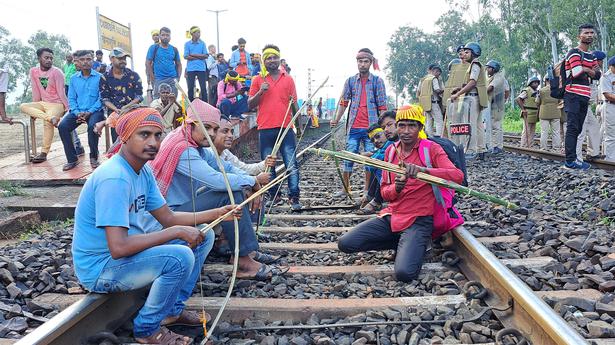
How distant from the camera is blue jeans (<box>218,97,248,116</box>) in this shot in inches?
476

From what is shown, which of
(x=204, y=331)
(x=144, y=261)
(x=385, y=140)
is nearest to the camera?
(x=144, y=261)

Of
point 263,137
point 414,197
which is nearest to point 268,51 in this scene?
point 263,137

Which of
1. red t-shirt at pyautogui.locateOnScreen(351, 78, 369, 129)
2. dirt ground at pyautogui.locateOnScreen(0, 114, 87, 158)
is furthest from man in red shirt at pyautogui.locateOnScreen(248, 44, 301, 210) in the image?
dirt ground at pyautogui.locateOnScreen(0, 114, 87, 158)

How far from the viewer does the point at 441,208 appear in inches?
170

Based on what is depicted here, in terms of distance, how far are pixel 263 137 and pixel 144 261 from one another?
13.5 feet

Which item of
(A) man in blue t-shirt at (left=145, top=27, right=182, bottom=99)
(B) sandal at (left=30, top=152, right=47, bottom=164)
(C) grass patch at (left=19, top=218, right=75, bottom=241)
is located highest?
(A) man in blue t-shirt at (left=145, top=27, right=182, bottom=99)

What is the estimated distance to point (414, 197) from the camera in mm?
4266

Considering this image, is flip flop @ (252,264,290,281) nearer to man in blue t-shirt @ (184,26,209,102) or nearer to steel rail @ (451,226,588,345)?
steel rail @ (451,226,588,345)

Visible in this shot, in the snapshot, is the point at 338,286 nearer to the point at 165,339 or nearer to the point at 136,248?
the point at 165,339

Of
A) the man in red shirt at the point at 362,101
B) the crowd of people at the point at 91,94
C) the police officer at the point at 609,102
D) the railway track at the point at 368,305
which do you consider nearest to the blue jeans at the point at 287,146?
the crowd of people at the point at 91,94

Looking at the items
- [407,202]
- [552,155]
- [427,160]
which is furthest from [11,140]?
[552,155]

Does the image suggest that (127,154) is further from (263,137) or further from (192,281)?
(263,137)

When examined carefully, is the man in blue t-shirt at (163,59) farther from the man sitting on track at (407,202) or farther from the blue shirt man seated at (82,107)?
the man sitting on track at (407,202)

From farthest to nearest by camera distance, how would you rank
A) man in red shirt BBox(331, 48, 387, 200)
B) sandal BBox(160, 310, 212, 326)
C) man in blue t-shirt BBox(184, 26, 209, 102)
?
man in blue t-shirt BBox(184, 26, 209, 102) → man in red shirt BBox(331, 48, 387, 200) → sandal BBox(160, 310, 212, 326)
